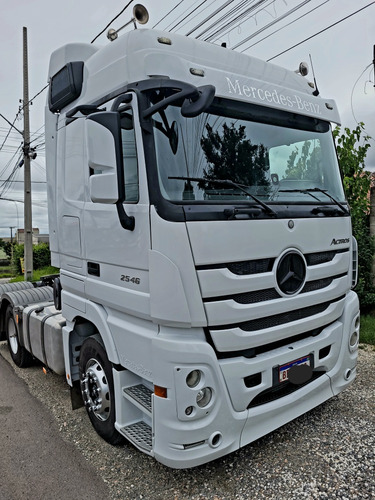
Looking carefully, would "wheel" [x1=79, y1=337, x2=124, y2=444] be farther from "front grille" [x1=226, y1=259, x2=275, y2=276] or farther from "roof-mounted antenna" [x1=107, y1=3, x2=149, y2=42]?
"roof-mounted antenna" [x1=107, y1=3, x2=149, y2=42]

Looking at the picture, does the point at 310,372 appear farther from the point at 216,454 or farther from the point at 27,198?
the point at 27,198

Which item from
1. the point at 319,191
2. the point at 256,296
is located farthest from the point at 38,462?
the point at 319,191

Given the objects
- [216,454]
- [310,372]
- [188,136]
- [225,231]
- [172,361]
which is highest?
[188,136]

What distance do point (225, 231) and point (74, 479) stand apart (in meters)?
2.19

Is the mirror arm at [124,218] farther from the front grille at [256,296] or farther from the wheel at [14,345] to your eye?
the wheel at [14,345]

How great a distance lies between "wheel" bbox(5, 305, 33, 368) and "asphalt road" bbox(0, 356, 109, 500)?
110cm

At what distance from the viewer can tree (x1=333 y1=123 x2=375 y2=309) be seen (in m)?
6.46

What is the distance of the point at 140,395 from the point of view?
9.35 feet

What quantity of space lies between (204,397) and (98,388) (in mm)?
1186

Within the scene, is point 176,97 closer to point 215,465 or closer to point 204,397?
point 204,397

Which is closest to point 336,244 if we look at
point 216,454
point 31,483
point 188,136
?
point 188,136

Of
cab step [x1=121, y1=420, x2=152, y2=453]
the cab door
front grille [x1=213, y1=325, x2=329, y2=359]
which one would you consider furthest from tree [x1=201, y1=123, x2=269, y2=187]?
cab step [x1=121, y1=420, x2=152, y2=453]

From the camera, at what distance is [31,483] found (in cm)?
289

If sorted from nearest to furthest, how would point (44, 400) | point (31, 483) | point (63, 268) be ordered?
point (31, 483) → point (63, 268) → point (44, 400)
